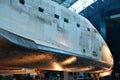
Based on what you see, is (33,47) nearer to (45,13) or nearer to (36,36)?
(36,36)

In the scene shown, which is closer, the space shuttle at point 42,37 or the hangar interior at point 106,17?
the space shuttle at point 42,37

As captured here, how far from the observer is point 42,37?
28.7ft

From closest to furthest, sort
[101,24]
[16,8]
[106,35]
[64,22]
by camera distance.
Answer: [16,8]
[64,22]
[101,24]
[106,35]

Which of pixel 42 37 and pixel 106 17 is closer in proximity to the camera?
pixel 42 37

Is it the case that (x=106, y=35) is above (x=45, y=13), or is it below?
above

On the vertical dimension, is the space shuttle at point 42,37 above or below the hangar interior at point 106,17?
below

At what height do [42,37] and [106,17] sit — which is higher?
Result: [106,17]

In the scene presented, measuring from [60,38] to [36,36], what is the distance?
1.66 metres

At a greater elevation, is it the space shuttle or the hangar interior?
the hangar interior

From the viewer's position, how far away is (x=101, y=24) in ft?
106

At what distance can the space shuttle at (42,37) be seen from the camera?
6868 mm

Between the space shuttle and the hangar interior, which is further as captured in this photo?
the hangar interior

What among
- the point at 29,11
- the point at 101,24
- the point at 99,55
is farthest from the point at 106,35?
the point at 29,11

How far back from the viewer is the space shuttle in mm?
6868
